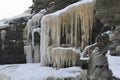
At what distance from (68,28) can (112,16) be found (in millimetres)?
6987

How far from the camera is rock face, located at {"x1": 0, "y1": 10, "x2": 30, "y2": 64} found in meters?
24.1

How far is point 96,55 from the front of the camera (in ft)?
34.7

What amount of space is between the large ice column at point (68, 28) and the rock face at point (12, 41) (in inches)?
255

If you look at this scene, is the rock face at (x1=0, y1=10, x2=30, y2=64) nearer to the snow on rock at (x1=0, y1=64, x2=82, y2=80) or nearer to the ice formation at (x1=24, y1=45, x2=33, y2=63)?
the ice formation at (x1=24, y1=45, x2=33, y2=63)

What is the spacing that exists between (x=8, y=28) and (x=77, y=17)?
9.73m

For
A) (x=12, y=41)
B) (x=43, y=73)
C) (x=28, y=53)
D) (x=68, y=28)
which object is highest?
(x=68, y=28)

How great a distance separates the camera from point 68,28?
16344 mm

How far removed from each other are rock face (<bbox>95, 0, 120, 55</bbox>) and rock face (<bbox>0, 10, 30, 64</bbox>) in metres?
14.8

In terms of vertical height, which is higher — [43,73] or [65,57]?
[65,57]

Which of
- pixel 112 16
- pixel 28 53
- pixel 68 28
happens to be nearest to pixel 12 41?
pixel 28 53

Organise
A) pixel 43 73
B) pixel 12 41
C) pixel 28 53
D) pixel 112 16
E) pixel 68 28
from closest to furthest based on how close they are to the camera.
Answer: pixel 112 16
pixel 43 73
pixel 68 28
pixel 28 53
pixel 12 41

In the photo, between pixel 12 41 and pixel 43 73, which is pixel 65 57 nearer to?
pixel 43 73

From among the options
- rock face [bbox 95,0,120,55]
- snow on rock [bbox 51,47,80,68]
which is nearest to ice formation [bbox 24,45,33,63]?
snow on rock [bbox 51,47,80,68]

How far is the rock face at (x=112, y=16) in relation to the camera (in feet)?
30.3
